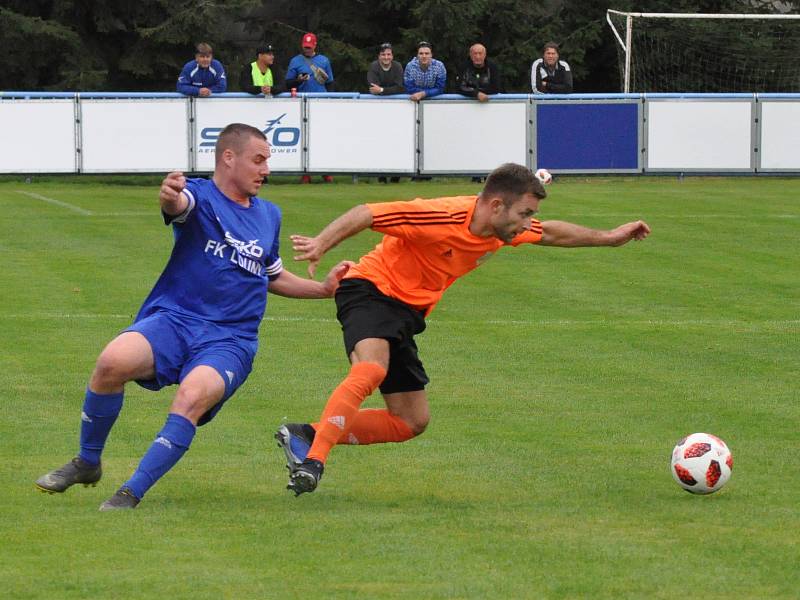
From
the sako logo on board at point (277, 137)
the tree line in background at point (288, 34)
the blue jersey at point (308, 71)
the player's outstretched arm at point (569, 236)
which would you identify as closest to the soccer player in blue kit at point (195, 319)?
the player's outstretched arm at point (569, 236)

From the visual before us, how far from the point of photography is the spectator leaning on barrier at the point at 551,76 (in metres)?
26.2

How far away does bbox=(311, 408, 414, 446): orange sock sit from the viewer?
8156 millimetres

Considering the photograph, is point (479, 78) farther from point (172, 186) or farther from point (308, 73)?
point (172, 186)

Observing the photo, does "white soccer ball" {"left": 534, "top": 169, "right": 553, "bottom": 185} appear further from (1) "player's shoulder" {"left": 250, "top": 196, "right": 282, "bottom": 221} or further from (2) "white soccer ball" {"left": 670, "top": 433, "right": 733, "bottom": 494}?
(2) "white soccer ball" {"left": 670, "top": 433, "right": 733, "bottom": 494}

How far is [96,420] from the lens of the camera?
24.5ft

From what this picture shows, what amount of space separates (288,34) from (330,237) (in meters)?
29.6

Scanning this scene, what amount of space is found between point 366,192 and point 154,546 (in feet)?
58.3

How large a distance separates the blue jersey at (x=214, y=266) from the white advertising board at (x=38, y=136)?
17676 millimetres

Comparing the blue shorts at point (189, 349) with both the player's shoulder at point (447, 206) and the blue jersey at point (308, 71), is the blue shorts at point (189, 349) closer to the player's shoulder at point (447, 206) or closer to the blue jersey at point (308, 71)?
the player's shoulder at point (447, 206)

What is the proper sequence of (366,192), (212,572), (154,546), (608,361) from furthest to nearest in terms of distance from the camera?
(366,192), (608,361), (154,546), (212,572)

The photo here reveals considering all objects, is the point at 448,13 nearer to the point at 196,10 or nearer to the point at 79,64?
the point at 196,10

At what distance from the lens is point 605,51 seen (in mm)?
36562

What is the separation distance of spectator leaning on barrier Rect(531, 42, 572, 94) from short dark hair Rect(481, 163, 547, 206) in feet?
61.3

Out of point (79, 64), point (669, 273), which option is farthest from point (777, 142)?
point (79, 64)
